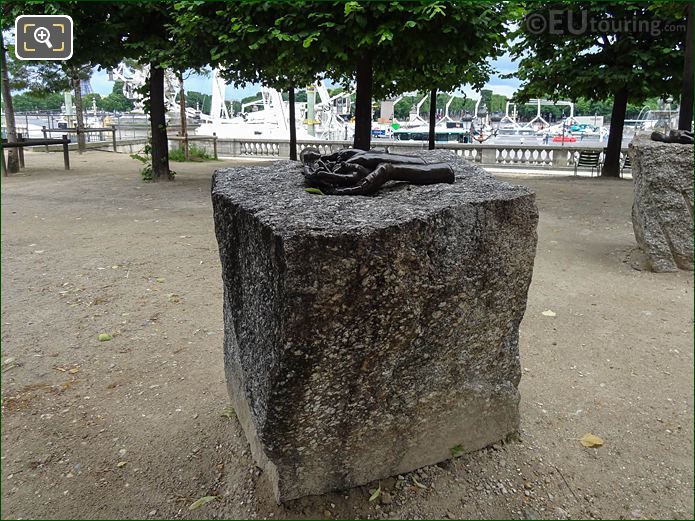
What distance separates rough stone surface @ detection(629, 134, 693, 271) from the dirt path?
0.83 ft

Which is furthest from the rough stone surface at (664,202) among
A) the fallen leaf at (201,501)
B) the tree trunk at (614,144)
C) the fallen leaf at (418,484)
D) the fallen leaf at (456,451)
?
the tree trunk at (614,144)

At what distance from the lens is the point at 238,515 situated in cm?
253

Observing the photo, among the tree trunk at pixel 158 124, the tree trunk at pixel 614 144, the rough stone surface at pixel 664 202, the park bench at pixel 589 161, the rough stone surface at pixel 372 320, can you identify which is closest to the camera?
the rough stone surface at pixel 372 320

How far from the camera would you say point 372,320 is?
86.0 inches

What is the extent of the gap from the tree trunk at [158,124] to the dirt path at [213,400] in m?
6.47

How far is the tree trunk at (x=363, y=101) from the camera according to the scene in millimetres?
9500

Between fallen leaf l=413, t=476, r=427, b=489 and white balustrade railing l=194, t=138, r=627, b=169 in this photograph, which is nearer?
fallen leaf l=413, t=476, r=427, b=489

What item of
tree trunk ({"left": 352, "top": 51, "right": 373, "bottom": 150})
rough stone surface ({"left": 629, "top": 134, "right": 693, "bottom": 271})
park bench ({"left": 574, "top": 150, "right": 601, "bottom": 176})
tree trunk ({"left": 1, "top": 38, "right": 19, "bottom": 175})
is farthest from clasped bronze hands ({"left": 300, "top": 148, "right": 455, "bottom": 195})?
park bench ({"left": 574, "top": 150, "right": 601, "bottom": 176})

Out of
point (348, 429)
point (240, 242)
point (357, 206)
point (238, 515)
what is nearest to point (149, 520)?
point (238, 515)

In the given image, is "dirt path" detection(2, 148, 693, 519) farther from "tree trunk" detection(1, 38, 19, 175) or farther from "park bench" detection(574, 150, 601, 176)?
"park bench" detection(574, 150, 601, 176)

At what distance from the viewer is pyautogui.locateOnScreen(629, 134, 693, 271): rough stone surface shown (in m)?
5.81

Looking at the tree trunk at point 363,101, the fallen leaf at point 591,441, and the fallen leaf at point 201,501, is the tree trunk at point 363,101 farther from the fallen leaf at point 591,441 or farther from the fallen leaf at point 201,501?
the fallen leaf at point 201,501

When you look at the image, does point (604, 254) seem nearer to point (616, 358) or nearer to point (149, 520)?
point (616, 358)

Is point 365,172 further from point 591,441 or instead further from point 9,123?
point 9,123
